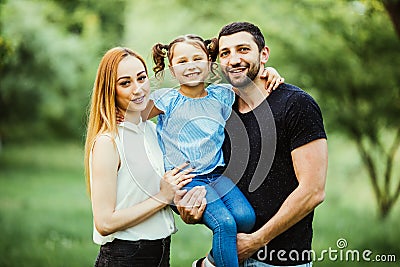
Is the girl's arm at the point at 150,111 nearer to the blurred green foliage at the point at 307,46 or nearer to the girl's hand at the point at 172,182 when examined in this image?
the girl's hand at the point at 172,182

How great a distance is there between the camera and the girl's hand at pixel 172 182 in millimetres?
2689

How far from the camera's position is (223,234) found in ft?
8.85

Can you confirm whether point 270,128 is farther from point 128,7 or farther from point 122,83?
point 128,7

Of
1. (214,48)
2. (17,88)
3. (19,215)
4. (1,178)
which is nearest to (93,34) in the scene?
(17,88)

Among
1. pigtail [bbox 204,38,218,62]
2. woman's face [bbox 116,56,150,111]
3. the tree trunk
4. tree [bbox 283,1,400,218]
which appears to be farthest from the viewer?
tree [bbox 283,1,400,218]

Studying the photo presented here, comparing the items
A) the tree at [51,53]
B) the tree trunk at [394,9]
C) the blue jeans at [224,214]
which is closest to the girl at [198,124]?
the blue jeans at [224,214]

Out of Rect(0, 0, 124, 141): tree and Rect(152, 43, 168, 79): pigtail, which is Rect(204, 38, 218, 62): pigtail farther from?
Rect(0, 0, 124, 141): tree

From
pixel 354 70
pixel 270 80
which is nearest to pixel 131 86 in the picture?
pixel 270 80

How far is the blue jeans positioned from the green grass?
3.49 metres

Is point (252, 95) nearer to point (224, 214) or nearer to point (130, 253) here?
point (224, 214)

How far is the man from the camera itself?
8.91ft

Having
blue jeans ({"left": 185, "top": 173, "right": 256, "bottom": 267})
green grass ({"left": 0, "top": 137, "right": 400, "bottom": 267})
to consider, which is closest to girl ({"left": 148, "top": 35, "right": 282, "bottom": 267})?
blue jeans ({"left": 185, "top": 173, "right": 256, "bottom": 267})

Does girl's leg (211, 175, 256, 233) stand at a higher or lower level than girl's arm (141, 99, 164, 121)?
lower

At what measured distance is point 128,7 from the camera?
11336 mm
